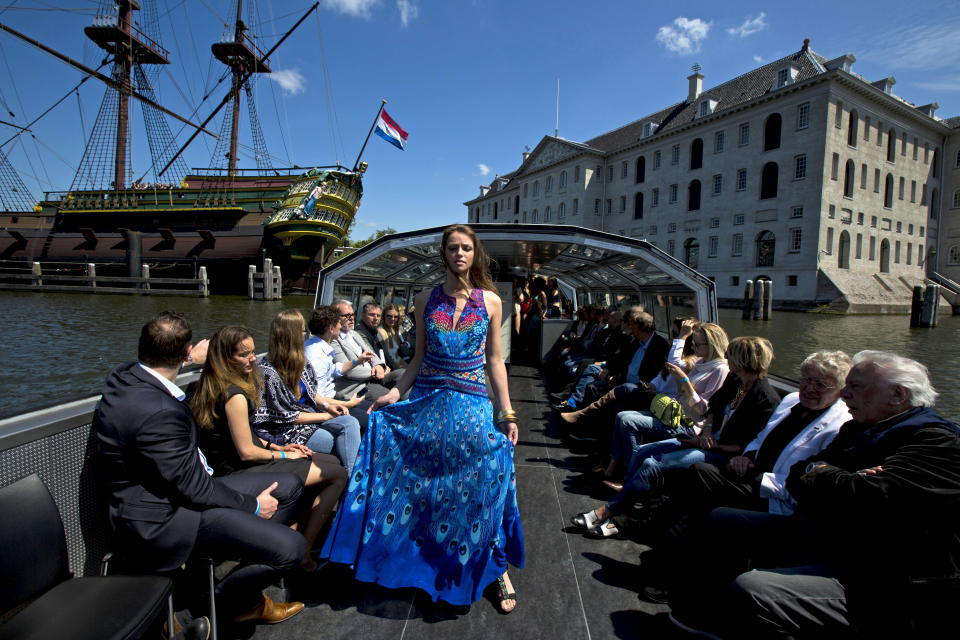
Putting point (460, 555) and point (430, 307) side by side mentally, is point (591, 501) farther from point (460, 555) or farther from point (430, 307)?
point (430, 307)

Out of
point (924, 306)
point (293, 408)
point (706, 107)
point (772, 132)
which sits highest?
point (706, 107)

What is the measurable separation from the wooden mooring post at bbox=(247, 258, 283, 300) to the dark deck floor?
1149 inches

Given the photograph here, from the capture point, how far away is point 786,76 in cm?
3841

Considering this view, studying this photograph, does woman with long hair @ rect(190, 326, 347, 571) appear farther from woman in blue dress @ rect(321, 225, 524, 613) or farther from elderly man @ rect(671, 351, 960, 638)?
elderly man @ rect(671, 351, 960, 638)

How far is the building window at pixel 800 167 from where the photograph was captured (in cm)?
3727

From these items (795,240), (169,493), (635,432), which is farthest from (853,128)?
(169,493)

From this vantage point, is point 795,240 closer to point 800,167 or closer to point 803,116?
point 800,167

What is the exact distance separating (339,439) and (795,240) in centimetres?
4382

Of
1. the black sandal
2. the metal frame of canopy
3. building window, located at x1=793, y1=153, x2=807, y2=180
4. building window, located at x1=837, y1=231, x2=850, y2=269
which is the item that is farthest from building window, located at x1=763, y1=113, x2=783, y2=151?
the black sandal

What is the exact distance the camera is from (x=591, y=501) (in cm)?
392

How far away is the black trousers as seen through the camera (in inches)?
84.0

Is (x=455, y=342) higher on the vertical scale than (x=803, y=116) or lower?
lower

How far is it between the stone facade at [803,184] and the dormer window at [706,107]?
13 centimetres

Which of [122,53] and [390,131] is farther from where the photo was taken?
[122,53]
